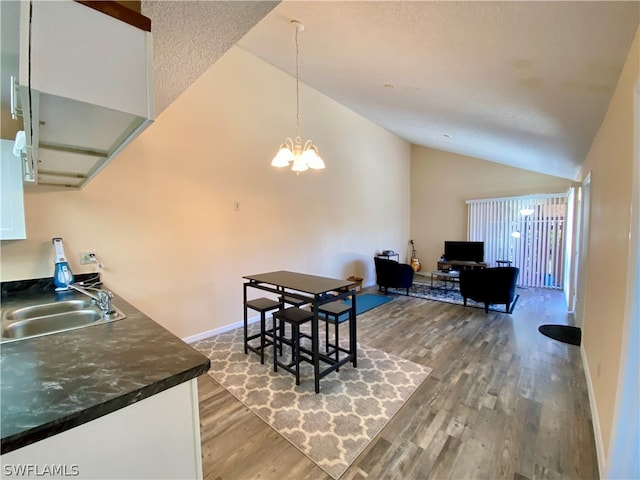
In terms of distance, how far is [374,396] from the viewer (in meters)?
2.42

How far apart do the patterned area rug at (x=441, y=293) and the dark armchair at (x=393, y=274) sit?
345 millimetres

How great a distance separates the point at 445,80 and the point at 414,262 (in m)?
5.87

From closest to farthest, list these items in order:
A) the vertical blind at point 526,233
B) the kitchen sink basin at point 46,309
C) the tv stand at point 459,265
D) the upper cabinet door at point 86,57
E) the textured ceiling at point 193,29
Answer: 1. the upper cabinet door at point 86,57
2. the textured ceiling at point 193,29
3. the kitchen sink basin at point 46,309
4. the vertical blind at point 526,233
5. the tv stand at point 459,265

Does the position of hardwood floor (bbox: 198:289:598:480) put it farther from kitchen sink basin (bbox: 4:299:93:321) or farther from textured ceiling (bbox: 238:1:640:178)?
textured ceiling (bbox: 238:1:640:178)

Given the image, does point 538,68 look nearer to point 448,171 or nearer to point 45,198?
point 45,198

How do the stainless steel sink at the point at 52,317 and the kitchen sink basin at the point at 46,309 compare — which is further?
the kitchen sink basin at the point at 46,309

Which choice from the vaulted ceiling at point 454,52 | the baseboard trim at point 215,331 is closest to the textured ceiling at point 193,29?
the vaulted ceiling at point 454,52

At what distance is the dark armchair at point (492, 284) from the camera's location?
4.43 metres

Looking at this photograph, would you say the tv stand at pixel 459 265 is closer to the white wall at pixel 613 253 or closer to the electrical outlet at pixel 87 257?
the white wall at pixel 613 253

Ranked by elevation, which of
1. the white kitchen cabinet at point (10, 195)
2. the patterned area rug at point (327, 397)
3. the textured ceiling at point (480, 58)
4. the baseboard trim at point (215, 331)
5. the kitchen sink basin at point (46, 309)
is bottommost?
the patterned area rug at point (327, 397)

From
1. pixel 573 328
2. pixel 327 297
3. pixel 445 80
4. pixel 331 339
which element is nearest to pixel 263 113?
pixel 445 80

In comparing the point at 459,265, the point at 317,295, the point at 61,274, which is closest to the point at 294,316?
the point at 317,295

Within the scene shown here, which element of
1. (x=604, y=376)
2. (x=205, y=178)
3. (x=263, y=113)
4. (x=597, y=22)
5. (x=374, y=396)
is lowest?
(x=374, y=396)

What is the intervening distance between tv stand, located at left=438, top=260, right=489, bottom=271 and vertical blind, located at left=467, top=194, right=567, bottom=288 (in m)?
0.80
